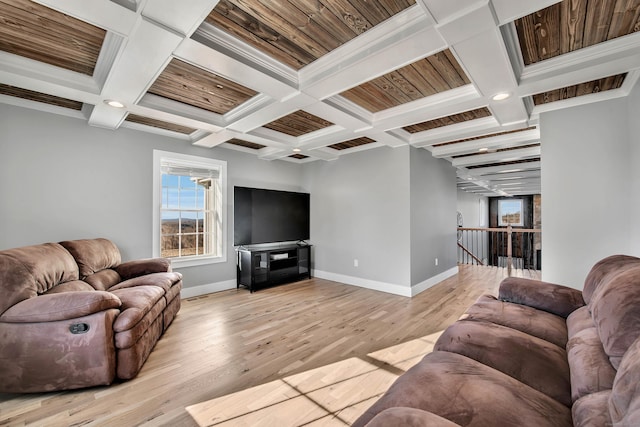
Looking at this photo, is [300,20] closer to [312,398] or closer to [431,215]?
[312,398]

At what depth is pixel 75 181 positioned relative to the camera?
3143 mm

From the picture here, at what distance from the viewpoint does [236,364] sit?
223cm

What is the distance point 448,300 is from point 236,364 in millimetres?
3110

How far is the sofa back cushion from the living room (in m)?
0.93

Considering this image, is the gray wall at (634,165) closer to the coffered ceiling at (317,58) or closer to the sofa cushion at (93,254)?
the coffered ceiling at (317,58)

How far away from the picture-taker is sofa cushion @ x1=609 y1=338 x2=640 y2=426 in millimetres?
625

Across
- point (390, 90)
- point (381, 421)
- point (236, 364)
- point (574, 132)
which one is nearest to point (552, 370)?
point (381, 421)

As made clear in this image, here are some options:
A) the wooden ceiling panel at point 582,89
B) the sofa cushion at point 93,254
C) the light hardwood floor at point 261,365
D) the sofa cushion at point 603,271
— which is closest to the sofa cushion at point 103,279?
the sofa cushion at point 93,254

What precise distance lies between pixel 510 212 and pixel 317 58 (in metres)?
13.4

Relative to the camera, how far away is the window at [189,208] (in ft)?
12.7

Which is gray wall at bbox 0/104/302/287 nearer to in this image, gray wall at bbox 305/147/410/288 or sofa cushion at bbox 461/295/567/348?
gray wall at bbox 305/147/410/288

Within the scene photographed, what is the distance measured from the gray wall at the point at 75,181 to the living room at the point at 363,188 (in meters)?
0.01

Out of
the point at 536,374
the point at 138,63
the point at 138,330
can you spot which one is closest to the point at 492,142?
the point at 536,374

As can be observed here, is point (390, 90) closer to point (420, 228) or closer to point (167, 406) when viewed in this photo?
point (420, 228)
